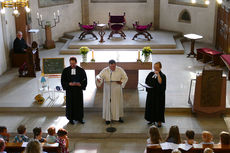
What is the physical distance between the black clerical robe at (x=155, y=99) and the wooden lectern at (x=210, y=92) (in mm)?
989

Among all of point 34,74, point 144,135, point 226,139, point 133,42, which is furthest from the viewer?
point 133,42

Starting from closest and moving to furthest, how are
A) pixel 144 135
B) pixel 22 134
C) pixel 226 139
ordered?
pixel 226 139
pixel 22 134
pixel 144 135

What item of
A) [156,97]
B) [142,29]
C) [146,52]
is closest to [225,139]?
[156,97]

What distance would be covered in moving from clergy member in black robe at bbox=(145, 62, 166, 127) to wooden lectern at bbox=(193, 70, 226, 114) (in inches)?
39.3

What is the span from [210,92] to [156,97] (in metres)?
1.39

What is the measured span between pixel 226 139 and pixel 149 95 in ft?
8.65

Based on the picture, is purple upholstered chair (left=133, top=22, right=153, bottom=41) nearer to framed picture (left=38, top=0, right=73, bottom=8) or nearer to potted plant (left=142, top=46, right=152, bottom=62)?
framed picture (left=38, top=0, right=73, bottom=8)

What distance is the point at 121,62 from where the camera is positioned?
32.1ft

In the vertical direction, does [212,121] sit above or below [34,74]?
below

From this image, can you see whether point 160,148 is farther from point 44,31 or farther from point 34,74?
point 44,31

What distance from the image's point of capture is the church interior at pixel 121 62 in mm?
8578

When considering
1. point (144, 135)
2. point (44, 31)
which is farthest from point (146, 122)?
point (44, 31)

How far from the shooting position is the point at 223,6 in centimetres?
1383

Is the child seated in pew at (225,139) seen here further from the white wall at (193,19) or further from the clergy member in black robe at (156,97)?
the white wall at (193,19)
